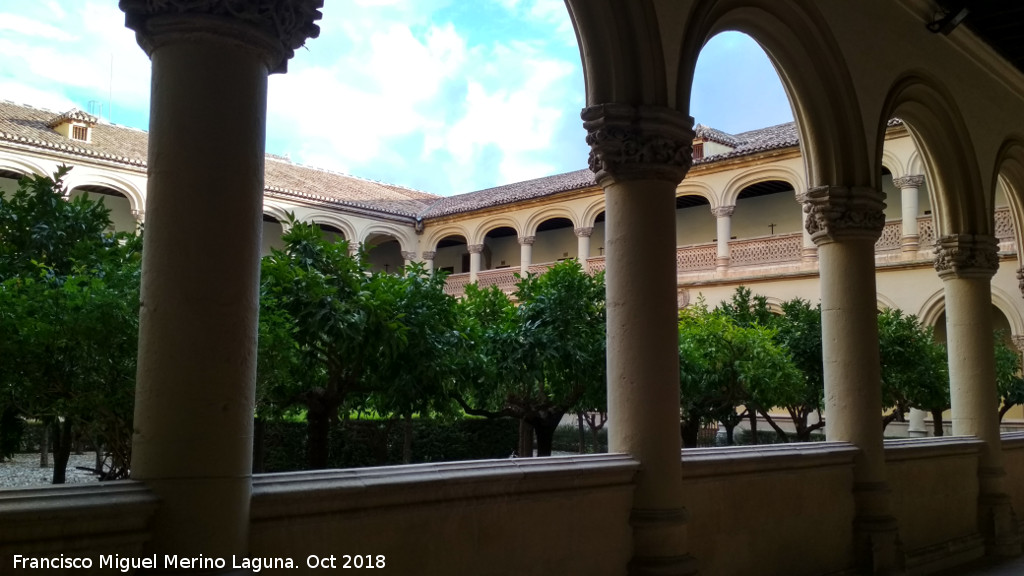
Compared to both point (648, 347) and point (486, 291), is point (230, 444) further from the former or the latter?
point (486, 291)

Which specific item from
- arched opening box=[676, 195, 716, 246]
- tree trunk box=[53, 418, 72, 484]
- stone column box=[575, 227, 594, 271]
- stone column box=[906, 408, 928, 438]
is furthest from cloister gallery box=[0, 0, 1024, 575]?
arched opening box=[676, 195, 716, 246]

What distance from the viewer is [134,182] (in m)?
19.1

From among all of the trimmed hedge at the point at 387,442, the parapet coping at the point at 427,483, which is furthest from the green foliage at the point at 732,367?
the parapet coping at the point at 427,483

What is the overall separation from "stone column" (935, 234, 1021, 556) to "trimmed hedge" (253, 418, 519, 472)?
5.10m

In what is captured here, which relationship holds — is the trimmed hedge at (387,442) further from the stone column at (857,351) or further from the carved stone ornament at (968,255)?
the carved stone ornament at (968,255)

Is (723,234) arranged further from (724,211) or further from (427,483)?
(427,483)

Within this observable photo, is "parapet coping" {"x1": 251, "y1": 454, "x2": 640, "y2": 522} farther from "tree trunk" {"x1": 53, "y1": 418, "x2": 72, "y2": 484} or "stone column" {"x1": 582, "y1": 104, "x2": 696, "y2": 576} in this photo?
"tree trunk" {"x1": 53, "y1": 418, "x2": 72, "y2": 484}

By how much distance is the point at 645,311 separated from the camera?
13.5ft

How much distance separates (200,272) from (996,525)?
701 centimetres

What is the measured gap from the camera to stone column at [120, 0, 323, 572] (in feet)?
8.11

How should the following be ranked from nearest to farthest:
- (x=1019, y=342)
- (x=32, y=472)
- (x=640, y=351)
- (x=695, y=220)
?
1. (x=640, y=351)
2. (x=32, y=472)
3. (x=1019, y=342)
4. (x=695, y=220)

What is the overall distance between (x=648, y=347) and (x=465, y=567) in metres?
1.43

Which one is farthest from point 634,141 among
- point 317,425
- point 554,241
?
point 554,241

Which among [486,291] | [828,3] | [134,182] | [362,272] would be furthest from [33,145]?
[828,3]
